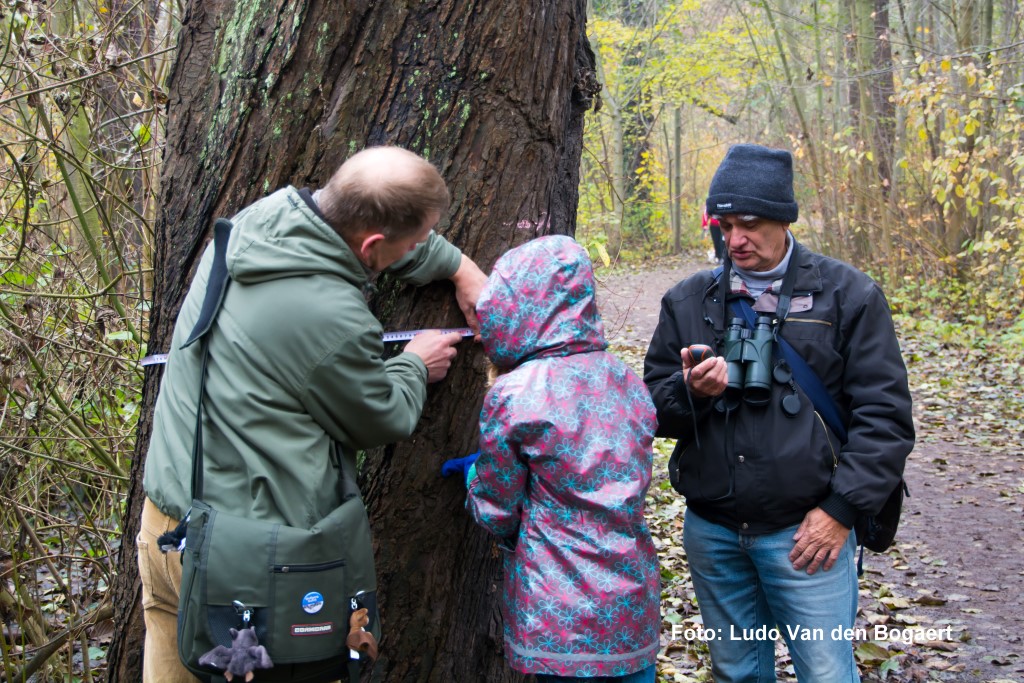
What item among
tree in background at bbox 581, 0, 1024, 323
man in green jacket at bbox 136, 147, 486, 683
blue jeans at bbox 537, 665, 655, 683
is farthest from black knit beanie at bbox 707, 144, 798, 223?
tree in background at bbox 581, 0, 1024, 323

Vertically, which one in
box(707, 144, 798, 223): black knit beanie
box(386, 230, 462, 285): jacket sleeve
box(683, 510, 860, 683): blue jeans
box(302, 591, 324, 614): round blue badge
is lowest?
box(683, 510, 860, 683): blue jeans

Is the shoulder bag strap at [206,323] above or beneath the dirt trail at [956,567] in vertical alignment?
above

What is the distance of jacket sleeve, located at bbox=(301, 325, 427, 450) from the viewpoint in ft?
7.22

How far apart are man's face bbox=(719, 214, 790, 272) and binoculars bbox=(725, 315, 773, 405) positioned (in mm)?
215

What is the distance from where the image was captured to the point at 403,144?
9.34 feet

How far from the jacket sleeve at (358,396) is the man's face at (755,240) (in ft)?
4.40

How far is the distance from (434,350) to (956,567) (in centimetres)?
478

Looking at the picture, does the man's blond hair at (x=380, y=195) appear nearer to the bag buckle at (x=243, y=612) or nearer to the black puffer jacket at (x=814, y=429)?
the bag buckle at (x=243, y=612)

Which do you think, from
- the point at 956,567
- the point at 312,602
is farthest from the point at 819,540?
the point at 956,567

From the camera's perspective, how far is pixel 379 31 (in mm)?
2789

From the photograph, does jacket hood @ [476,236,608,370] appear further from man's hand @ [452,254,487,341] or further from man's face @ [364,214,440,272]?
man's face @ [364,214,440,272]

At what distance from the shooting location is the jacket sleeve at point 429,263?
273 cm

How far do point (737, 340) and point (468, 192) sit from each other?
1.02 metres

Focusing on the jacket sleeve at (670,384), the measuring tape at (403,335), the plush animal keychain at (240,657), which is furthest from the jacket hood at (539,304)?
the plush animal keychain at (240,657)
